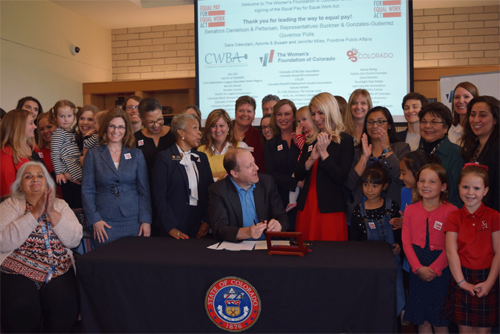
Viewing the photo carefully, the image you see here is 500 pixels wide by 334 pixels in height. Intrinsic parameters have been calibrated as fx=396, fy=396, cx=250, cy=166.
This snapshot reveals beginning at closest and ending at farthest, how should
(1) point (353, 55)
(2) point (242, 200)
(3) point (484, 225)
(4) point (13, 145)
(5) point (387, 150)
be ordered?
1. (3) point (484, 225)
2. (2) point (242, 200)
3. (5) point (387, 150)
4. (4) point (13, 145)
5. (1) point (353, 55)

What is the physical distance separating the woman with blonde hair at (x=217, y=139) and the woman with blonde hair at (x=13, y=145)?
1.31m

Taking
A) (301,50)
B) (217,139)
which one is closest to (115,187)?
(217,139)

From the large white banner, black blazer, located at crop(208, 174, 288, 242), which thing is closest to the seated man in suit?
black blazer, located at crop(208, 174, 288, 242)

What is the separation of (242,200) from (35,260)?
1288 millimetres

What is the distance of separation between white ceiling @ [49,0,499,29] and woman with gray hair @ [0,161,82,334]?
4.61 m

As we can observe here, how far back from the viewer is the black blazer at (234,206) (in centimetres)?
240

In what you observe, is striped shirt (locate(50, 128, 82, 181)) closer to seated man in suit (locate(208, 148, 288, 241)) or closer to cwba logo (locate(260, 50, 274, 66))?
seated man in suit (locate(208, 148, 288, 241))

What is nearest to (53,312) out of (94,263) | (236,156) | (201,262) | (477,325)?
(94,263)

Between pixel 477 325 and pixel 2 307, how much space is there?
258 centimetres

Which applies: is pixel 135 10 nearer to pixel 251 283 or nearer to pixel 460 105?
pixel 460 105

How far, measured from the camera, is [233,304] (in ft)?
6.16

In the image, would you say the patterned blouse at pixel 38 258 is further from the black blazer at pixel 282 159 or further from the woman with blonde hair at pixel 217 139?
the black blazer at pixel 282 159

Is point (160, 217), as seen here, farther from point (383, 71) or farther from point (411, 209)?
point (383, 71)

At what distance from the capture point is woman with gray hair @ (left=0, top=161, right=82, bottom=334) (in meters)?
2.27
